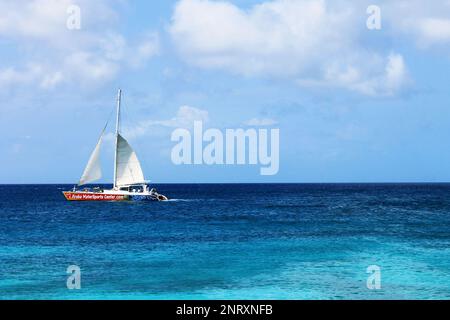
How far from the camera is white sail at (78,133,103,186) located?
89688 mm

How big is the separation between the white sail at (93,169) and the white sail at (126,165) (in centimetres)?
351

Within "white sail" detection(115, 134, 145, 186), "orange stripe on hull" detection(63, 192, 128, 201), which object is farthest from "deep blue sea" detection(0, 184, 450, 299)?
"orange stripe on hull" detection(63, 192, 128, 201)

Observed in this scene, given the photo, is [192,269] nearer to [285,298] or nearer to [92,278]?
[92,278]

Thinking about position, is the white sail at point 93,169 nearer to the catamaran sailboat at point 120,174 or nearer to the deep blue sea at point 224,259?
the catamaran sailboat at point 120,174

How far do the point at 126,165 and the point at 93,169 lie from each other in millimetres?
6216

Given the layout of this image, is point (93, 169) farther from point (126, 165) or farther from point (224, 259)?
point (224, 259)

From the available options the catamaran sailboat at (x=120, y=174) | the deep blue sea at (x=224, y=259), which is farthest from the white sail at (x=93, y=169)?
the deep blue sea at (x=224, y=259)

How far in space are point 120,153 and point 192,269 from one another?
59613mm

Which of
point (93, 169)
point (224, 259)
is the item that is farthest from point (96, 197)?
point (224, 259)

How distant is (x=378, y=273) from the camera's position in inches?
1190

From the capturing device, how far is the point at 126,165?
89.9 m

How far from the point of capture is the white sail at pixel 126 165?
89.1 m
